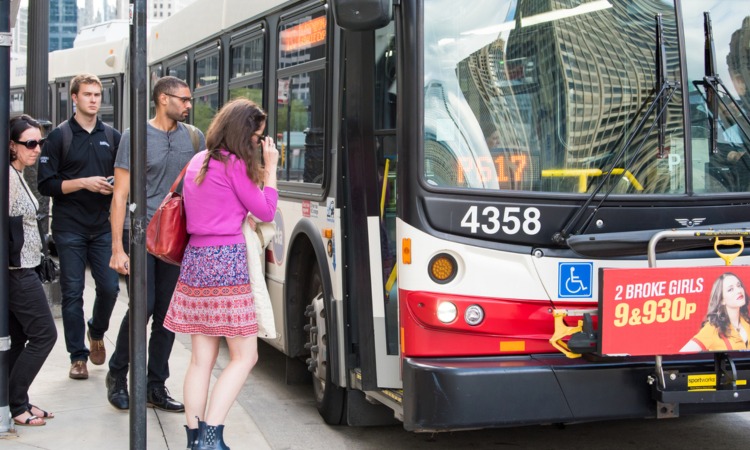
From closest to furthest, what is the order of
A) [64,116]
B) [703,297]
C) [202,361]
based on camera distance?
[703,297], [202,361], [64,116]

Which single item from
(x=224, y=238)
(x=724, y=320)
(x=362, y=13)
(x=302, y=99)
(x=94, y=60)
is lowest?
(x=724, y=320)

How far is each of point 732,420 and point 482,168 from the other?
2761 millimetres

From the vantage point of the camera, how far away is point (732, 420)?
21.8 feet

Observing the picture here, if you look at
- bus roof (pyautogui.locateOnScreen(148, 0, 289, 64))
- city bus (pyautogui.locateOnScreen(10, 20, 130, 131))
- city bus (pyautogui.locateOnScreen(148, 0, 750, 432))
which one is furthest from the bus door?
city bus (pyautogui.locateOnScreen(10, 20, 130, 131))

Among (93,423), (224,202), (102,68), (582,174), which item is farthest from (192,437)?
(102,68)

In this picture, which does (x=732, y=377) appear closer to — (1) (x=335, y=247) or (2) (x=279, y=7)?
(1) (x=335, y=247)

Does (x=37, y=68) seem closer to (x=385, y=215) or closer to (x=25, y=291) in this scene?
(x=25, y=291)

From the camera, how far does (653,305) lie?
186 inches

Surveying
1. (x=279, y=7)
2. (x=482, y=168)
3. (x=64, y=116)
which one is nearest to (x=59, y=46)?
(x=64, y=116)

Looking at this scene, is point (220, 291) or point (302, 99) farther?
point (302, 99)

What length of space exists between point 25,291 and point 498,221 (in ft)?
8.80

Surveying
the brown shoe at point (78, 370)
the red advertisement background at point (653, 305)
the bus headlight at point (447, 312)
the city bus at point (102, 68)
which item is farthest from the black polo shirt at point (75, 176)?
the city bus at point (102, 68)

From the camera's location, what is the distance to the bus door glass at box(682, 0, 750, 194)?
5059 millimetres

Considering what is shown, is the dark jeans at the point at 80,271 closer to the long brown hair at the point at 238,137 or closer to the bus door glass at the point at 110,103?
the long brown hair at the point at 238,137
